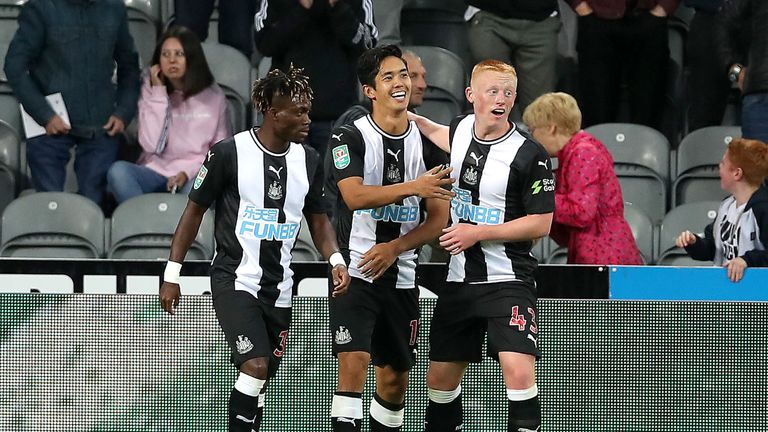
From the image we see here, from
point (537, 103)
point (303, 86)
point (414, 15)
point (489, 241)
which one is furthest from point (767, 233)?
point (414, 15)

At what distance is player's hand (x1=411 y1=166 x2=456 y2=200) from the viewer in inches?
235

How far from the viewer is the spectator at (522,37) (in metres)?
9.40

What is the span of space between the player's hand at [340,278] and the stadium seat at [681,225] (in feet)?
9.77

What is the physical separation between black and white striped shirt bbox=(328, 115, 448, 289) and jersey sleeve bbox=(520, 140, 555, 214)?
0.54m

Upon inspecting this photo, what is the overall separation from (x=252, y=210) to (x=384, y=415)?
1.16 metres

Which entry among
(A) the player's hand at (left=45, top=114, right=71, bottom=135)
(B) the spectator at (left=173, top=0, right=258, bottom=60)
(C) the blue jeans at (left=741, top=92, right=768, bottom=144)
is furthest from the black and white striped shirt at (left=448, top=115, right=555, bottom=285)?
(B) the spectator at (left=173, top=0, right=258, bottom=60)

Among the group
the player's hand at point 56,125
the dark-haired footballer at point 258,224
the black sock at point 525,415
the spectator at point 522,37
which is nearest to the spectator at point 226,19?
the player's hand at point 56,125

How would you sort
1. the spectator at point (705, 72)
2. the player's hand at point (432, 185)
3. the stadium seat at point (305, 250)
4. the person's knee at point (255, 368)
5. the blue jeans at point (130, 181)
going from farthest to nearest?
the spectator at point (705, 72)
the blue jeans at point (130, 181)
the stadium seat at point (305, 250)
the person's knee at point (255, 368)
the player's hand at point (432, 185)

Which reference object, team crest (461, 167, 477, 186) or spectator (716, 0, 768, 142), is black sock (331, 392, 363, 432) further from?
spectator (716, 0, 768, 142)

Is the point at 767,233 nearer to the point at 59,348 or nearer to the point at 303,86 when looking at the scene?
the point at 303,86

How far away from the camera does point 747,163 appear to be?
7.42 meters

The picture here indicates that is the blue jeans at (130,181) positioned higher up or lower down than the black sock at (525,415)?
higher up

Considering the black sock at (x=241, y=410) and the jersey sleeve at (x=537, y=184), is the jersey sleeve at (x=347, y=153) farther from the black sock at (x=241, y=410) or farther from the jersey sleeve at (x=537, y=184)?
the black sock at (x=241, y=410)

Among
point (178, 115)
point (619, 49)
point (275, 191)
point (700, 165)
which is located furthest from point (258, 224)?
point (700, 165)
